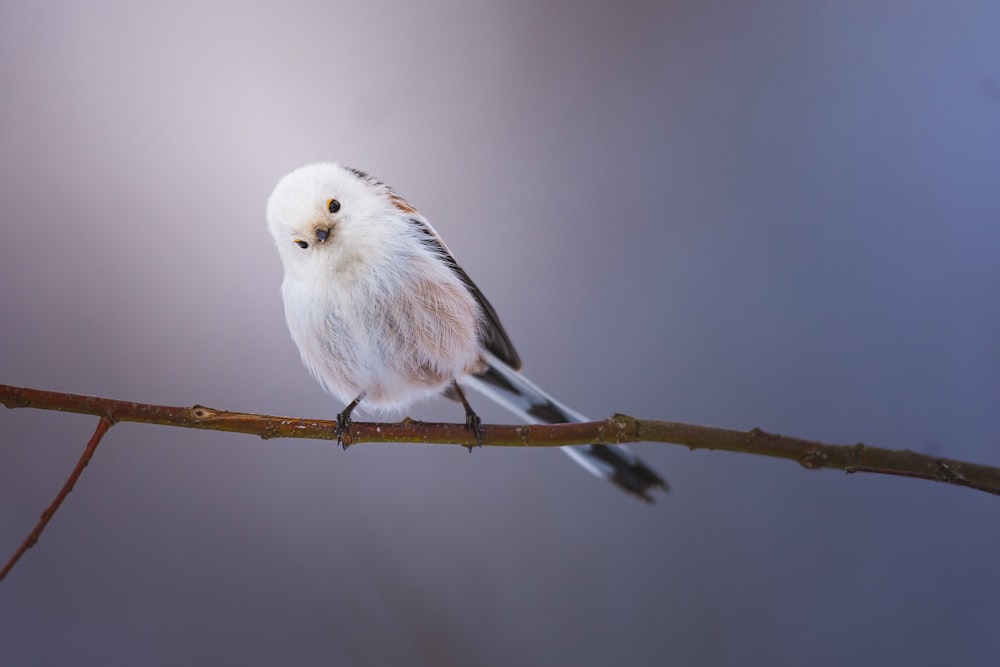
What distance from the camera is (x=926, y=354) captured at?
1.49m

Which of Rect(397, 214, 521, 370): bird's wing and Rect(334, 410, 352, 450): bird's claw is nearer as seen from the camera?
Rect(334, 410, 352, 450): bird's claw

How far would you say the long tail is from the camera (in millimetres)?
1389

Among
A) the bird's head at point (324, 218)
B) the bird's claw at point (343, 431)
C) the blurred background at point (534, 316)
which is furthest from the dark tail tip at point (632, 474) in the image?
the bird's head at point (324, 218)

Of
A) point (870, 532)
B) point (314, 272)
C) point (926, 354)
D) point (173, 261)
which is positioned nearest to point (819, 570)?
point (870, 532)

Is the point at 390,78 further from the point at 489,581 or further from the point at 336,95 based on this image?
the point at 489,581

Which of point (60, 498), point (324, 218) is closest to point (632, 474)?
point (324, 218)

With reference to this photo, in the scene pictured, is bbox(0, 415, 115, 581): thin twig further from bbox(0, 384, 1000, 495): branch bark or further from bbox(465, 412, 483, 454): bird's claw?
bbox(465, 412, 483, 454): bird's claw

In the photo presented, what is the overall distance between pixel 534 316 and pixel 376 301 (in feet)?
1.70

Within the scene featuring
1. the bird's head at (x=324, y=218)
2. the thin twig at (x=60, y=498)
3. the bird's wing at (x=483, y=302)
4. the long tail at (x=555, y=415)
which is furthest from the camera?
the long tail at (x=555, y=415)

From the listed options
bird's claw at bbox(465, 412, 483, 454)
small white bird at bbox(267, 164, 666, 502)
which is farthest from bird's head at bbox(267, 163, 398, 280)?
bird's claw at bbox(465, 412, 483, 454)

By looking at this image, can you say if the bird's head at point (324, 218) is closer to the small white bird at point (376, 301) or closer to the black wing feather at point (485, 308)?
the small white bird at point (376, 301)

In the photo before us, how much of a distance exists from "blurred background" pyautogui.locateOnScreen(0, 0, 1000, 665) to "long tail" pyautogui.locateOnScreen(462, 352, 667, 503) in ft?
0.63

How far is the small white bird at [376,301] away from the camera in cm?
111

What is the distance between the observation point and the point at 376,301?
1.18 m
